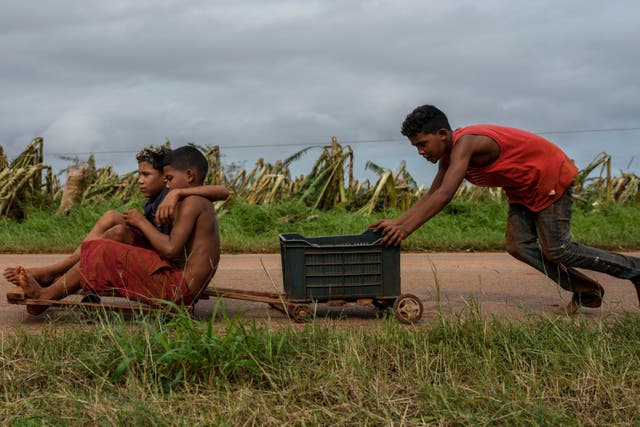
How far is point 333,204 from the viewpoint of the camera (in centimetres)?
1511

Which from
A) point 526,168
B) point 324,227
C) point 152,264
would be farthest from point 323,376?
point 324,227

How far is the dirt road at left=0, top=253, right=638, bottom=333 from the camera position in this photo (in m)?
5.63

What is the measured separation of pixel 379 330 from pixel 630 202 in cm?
1509

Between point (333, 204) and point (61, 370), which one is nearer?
point (61, 370)

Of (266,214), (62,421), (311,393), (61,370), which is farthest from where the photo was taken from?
(266,214)

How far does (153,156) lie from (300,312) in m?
1.67

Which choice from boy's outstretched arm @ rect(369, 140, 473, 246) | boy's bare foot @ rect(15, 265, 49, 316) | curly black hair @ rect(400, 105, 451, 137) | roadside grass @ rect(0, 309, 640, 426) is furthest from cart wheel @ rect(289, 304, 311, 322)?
boy's bare foot @ rect(15, 265, 49, 316)

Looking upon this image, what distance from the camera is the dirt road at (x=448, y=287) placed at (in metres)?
5.63

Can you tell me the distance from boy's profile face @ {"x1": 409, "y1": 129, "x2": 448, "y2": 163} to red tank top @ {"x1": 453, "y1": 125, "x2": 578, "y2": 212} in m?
0.12

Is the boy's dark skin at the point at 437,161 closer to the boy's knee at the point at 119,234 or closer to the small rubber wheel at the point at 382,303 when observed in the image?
the small rubber wheel at the point at 382,303

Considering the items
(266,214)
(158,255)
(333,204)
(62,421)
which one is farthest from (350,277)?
(333,204)

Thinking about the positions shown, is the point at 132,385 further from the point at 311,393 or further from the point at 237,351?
the point at 311,393

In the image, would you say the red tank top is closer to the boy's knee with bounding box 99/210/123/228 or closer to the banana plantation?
the boy's knee with bounding box 99/210/123/228

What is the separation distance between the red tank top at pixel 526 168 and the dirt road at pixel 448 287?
31.5 inches
